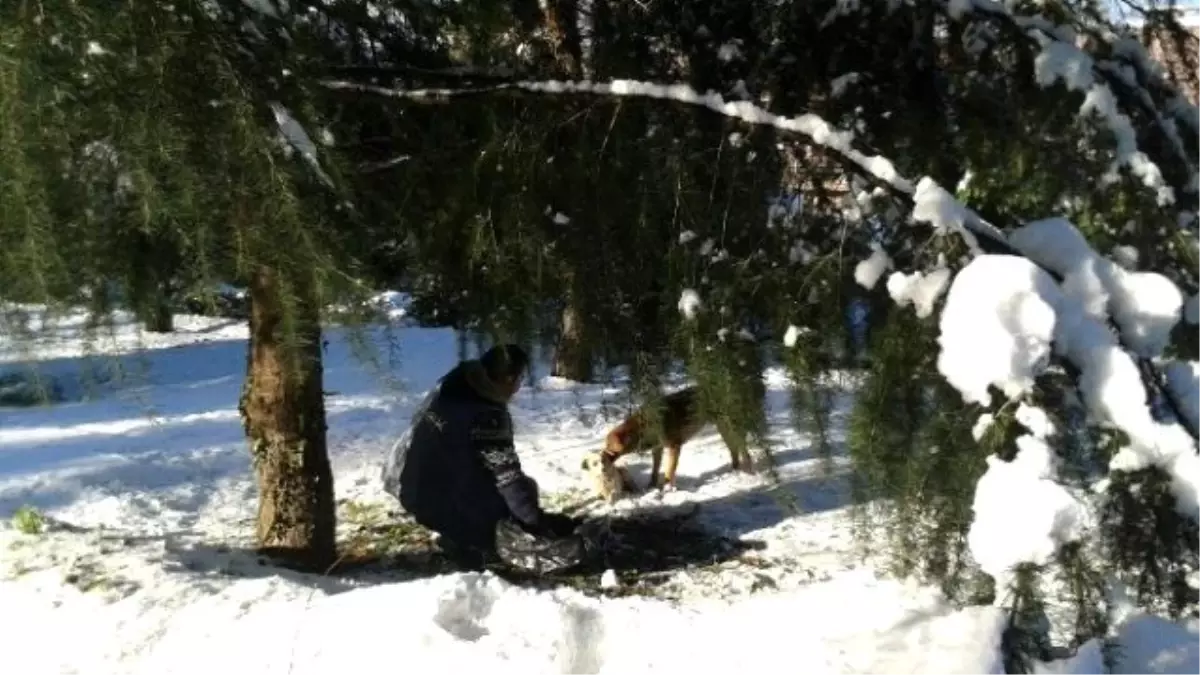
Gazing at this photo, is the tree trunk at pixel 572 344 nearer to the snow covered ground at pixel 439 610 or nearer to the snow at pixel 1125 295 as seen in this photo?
the snow covered ground at pixel 439 610

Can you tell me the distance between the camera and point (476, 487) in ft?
16.7

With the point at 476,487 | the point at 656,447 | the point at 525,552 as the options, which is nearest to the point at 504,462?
the point at 476,487

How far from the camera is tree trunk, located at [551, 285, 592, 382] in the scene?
3123 mm

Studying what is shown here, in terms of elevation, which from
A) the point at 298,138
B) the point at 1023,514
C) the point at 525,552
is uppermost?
the point at 298,138

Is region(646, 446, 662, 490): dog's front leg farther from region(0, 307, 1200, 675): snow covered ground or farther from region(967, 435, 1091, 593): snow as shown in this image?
region(967, 435, 1091, 593): snow

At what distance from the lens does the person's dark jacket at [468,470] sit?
16.5ft

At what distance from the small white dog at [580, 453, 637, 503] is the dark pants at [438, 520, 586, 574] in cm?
114

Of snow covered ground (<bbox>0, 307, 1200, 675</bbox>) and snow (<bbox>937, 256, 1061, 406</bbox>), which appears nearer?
snow (<bbox>937, 256, 1061, 406</bbox>)

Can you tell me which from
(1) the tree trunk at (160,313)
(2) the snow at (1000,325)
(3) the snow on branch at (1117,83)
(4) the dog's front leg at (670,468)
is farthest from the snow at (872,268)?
(4) the dog's front leg at (670,468)

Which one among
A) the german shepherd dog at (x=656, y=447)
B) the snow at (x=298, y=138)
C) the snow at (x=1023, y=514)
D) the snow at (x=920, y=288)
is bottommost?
the german shepherd dog at (x=656, y=447)

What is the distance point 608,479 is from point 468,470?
1.19 metres

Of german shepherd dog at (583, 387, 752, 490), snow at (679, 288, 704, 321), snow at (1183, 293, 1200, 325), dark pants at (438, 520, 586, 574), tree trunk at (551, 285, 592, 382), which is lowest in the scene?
dark pants at (438, 520, 586, 574)

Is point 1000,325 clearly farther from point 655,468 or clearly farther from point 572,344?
point 655,468

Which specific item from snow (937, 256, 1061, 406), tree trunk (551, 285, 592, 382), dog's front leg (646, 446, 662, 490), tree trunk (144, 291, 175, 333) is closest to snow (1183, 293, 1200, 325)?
snow (937, 256, 1061, 406)
